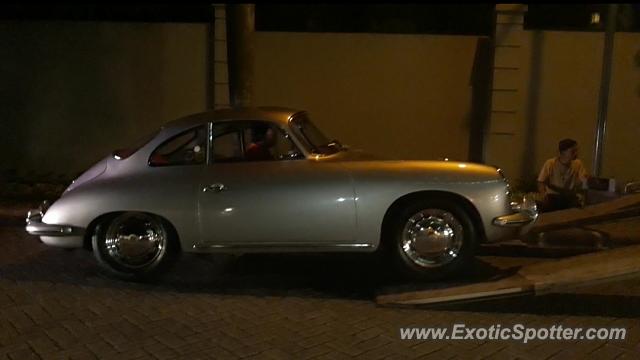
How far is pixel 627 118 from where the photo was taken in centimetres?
1180

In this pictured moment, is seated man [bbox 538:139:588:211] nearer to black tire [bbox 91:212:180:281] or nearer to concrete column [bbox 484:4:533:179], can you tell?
concrete column [bbox 484:4:533:179]

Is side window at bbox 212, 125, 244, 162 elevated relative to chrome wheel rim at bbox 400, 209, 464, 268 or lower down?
elevated

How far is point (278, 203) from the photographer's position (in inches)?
248

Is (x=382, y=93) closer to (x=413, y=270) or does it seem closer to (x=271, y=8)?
(x=271, y=8)

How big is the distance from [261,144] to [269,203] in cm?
63

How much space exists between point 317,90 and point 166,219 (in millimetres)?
6192

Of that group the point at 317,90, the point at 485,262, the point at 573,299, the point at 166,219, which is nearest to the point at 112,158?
the point at 166,219

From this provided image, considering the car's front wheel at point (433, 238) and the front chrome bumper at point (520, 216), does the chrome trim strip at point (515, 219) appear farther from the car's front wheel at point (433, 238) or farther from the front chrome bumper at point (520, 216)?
the car's front wheel at point (433, 238)

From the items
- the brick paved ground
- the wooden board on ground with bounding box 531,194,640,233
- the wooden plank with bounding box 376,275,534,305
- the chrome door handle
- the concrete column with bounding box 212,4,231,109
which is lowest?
the brick paved ground

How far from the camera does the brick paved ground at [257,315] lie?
15.8ft

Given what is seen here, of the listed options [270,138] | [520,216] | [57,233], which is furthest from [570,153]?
[57,233]

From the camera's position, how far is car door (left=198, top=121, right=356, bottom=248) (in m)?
6.25

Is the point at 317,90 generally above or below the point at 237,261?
above

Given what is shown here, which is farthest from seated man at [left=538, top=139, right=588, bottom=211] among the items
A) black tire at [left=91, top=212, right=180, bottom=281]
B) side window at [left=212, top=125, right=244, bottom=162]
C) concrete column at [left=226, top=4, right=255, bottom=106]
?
black tire at [left=91, top=212, right=180, bottom=281]
